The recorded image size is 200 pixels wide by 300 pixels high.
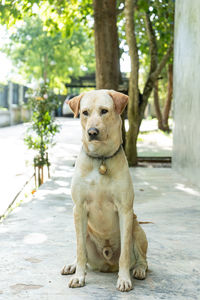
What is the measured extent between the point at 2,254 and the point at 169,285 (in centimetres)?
161

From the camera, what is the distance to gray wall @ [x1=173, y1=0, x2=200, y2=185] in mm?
8047

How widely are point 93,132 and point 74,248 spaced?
5.59 ft

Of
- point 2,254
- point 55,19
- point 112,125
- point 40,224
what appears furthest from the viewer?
point 55,19

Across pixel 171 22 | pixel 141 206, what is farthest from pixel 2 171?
pixel 171 22

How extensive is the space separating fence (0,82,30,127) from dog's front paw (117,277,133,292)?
2175 centimetres

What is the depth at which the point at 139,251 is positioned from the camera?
3352mm

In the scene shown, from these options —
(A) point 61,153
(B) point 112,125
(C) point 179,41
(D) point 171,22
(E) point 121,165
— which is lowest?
(A) point 61,153

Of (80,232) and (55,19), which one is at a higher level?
(55,19)

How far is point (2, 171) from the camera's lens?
947 cm

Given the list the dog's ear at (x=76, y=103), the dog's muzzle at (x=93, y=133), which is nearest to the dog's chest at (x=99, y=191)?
the dog's muzzle at (x=93, y=133)

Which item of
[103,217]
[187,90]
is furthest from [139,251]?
[187,90]

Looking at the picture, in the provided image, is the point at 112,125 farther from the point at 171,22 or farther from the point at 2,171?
the point at 171,22

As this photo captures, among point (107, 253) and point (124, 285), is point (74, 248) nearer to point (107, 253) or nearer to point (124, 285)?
point (107, 253)

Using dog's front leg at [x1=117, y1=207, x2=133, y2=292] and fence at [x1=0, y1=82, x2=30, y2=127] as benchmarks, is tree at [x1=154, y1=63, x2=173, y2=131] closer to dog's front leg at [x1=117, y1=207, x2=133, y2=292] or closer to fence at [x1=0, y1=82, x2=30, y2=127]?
fence at [x1=0, y1=82, x2=30, y2=127]
